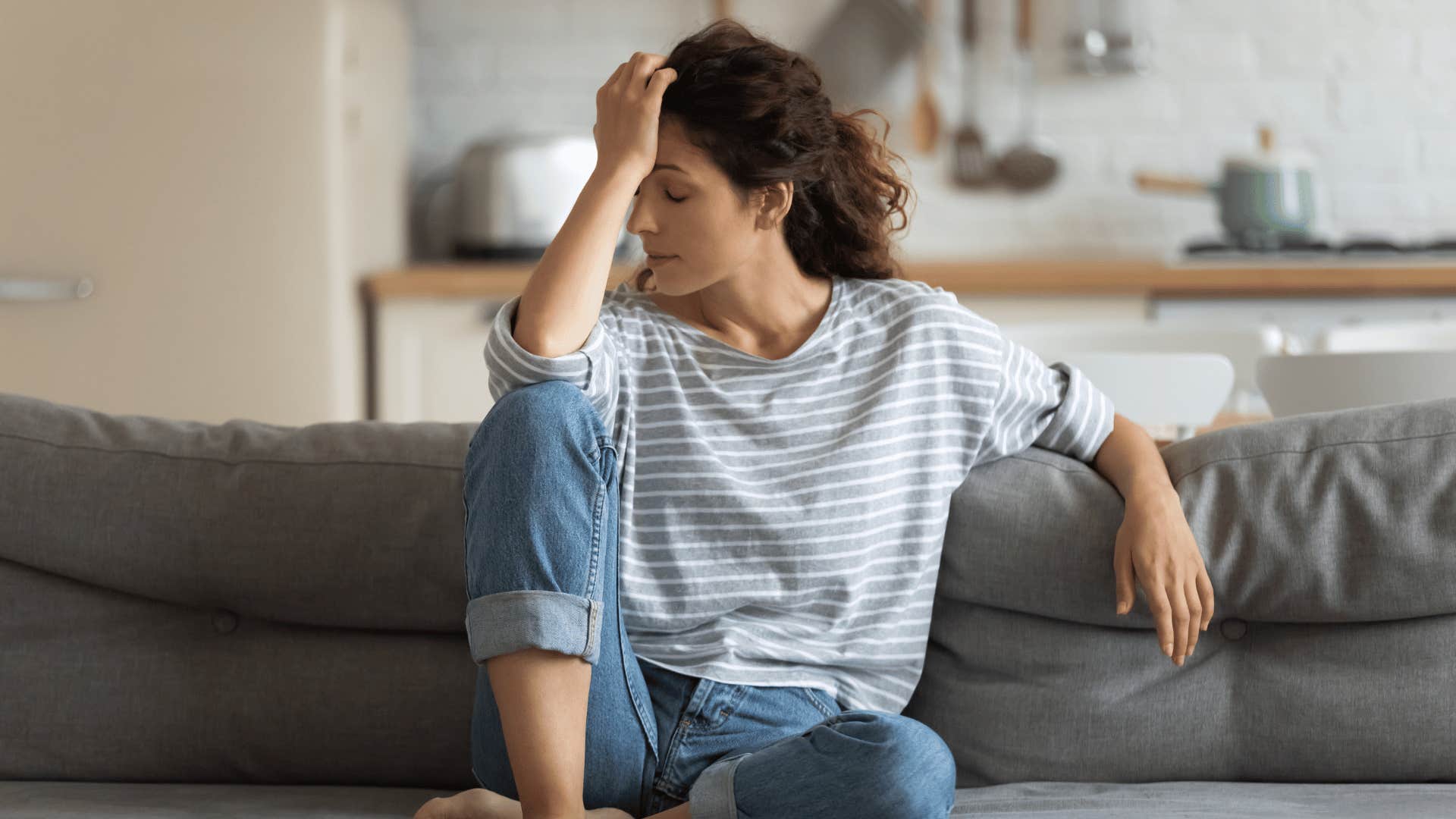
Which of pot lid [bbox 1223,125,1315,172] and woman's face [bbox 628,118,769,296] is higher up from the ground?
pot lid [bbox 1223,125,1315,172]

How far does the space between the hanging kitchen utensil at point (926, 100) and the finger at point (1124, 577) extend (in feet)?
8.16

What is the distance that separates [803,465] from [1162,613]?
336 mm

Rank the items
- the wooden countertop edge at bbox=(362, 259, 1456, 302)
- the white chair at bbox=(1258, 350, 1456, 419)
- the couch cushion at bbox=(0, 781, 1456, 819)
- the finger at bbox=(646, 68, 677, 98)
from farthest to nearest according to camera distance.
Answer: the wooden countertop edge at bbox=(362, 259, 1456, 302), the white chair at bbox=(1258, 350, 1456, 419), the finger at bbox=(646, 68, 677, 98), the couch cushion at bbox=(0, 781, 1456, 819)

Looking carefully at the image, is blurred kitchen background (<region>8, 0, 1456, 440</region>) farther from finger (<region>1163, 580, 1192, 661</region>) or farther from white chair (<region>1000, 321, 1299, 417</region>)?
finger (<region>1163, 580, 1192, 661</region>)

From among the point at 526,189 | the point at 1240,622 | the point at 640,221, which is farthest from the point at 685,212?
the point at 526,189

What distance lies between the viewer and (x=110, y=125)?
114 inches

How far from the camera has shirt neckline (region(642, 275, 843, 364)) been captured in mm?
1350

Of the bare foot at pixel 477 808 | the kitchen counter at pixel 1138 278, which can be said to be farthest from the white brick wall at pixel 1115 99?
the bare foot at pixel 477 808

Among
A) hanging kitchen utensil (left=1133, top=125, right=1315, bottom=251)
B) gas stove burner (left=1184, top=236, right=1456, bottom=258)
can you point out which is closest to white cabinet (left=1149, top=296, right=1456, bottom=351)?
gas stove burner (left=1184, top=236, right=1456, bottom=258)

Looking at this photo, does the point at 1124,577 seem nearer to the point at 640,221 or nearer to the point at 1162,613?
the point at 1162,613

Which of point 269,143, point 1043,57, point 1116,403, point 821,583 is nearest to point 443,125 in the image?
point 269,143

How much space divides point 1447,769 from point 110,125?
8.71 ft

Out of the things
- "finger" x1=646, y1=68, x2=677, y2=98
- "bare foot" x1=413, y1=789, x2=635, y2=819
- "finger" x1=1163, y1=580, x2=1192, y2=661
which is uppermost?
"finger" x1=646, y1=68, x2=677, y2=98

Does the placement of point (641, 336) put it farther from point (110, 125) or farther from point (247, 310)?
point (110, 125)
